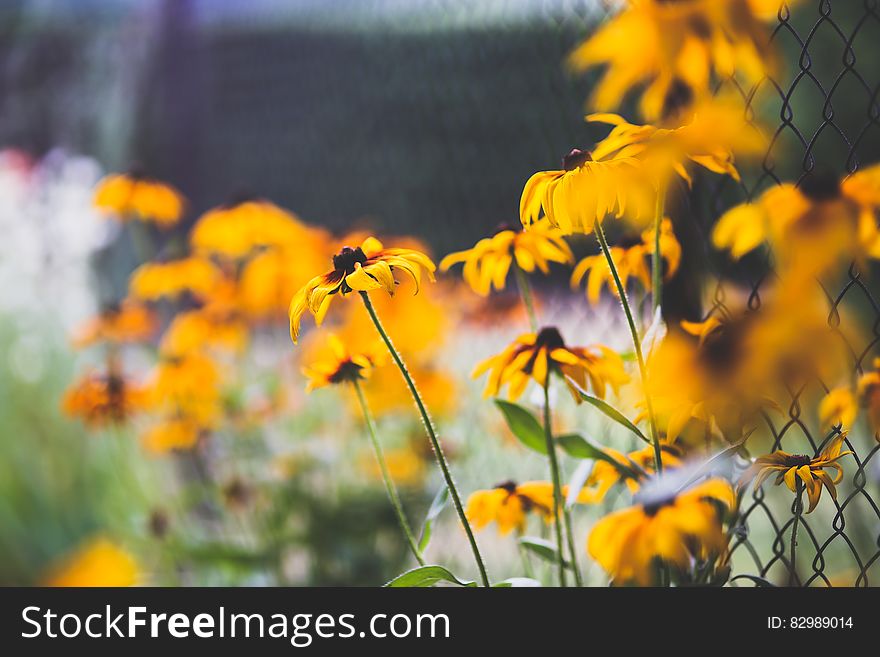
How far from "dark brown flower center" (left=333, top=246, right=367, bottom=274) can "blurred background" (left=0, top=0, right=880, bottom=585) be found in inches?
14.4

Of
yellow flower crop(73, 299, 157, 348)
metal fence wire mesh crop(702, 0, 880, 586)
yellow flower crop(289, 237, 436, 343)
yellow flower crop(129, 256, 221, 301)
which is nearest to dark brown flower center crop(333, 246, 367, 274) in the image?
yellow flower crop(289, 237, 436, 343)

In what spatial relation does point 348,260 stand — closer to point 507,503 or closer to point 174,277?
point 507,503

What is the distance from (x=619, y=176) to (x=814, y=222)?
0.14 meters

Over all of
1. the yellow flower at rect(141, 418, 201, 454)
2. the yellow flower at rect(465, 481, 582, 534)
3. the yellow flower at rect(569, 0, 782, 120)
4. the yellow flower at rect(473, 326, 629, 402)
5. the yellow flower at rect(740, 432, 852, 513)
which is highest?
the yellow flower at rect(141, 418, 201, 454)

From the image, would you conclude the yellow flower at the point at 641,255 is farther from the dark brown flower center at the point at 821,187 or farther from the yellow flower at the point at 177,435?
the yellow flower at the point at 177,435

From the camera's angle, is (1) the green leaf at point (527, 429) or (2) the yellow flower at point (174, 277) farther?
(2) the yellow flower at point (174, 277)

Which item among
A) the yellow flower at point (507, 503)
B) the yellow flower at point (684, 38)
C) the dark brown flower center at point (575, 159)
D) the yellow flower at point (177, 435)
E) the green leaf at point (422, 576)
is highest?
the yellow flower at point (177, 435)

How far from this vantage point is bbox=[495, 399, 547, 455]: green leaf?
757 millimetres

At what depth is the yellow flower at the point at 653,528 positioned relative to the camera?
59 centimetres

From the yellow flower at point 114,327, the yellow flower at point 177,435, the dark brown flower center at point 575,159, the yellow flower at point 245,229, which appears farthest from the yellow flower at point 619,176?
the yellow flower at point 114,327

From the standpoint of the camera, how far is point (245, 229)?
56.7 inches

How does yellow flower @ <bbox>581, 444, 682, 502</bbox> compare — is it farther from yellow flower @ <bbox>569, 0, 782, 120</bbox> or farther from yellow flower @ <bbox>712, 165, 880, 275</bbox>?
yellow flower @ <bbox>569, 0, 782, 120</bbox>

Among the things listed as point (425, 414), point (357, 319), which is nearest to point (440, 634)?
point (425, 414)

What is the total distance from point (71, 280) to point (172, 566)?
1.11m
